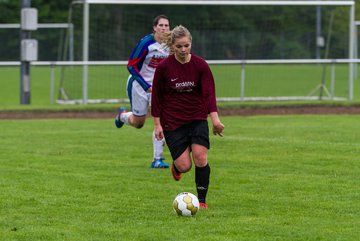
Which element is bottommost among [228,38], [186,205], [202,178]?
[186,205]

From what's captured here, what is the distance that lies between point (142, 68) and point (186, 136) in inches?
131

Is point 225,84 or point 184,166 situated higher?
point 184,166

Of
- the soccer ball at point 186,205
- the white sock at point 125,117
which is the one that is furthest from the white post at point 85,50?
the soccer ball at point 186,205

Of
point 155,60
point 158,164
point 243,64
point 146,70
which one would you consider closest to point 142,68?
point 146,70

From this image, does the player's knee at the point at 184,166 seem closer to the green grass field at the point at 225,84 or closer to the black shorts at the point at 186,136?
the black shorts at the point at 186,136

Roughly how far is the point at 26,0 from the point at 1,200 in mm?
13394

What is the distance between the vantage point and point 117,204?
8484 millimetres

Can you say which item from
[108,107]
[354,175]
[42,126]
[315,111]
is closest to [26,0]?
[108,107]

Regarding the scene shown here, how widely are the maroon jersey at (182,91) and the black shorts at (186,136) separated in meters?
0.05

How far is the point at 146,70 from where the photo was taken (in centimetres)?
1157

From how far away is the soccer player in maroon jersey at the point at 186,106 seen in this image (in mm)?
8234

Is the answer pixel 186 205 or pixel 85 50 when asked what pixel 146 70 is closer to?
pixel 186 205

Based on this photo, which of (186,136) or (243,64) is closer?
(186,136)

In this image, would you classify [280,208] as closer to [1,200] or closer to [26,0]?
[1,200]
